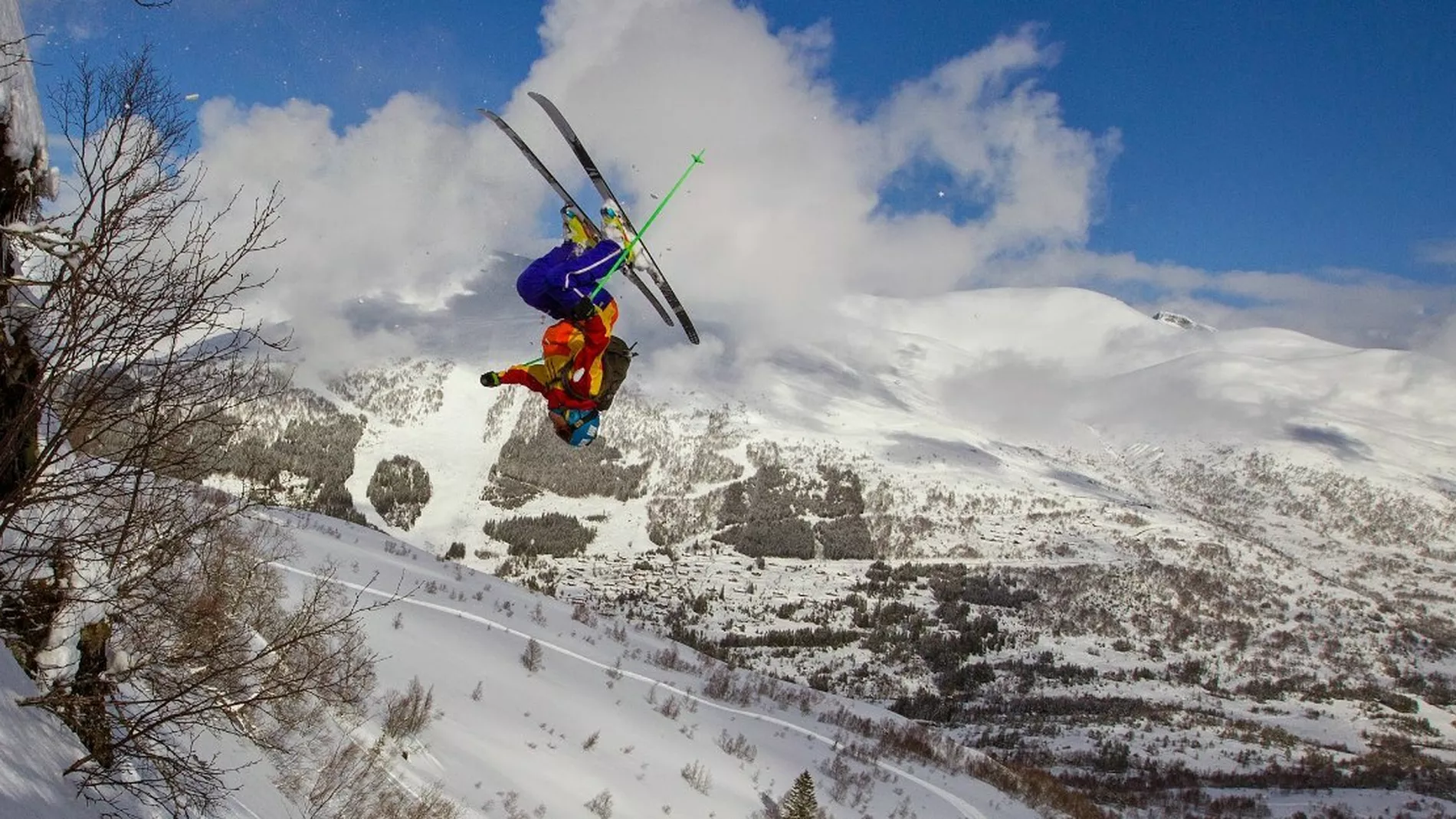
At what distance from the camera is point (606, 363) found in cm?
1016

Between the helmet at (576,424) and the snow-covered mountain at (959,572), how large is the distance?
5098 cm

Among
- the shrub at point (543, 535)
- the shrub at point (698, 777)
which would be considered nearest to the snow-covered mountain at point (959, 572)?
the shrub at point (543, 535)

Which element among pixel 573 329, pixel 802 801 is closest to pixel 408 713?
pixel 802 801

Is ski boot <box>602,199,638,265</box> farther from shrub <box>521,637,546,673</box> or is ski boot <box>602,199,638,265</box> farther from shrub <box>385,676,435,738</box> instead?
shrub <box>521,637,546,673</box>

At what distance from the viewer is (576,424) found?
10500 mm

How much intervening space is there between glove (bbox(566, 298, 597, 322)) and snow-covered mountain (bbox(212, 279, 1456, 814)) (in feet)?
173

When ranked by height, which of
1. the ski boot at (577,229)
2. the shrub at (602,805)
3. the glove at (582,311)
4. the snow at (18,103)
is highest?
the ski boot at (577,229)

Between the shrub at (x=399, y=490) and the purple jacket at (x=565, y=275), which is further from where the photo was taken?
the shrub at (x=399, y=490)

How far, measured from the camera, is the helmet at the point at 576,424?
1036cm

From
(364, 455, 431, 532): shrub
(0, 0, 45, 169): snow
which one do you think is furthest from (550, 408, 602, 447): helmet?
(364, 455, 431, 532): shrub

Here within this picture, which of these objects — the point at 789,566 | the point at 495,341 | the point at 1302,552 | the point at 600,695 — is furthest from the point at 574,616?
the point at 1302,552

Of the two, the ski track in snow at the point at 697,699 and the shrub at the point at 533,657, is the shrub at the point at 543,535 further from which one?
the shrub at the point at 533,657

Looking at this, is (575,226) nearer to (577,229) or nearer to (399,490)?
(577,229)

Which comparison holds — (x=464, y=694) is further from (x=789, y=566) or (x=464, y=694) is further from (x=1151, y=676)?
(x=789, y=566)
